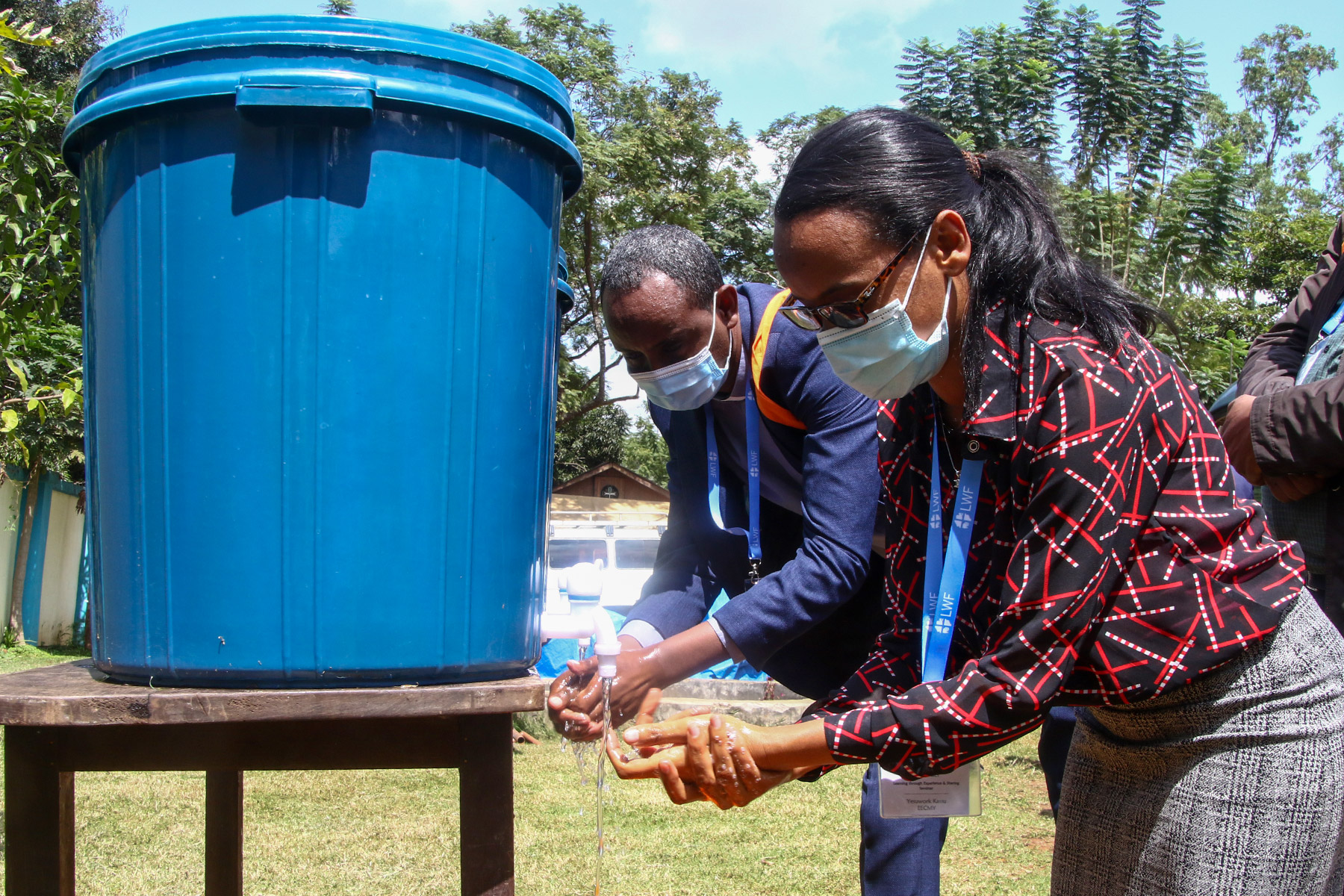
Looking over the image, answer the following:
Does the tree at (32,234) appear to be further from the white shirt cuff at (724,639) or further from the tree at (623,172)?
the tree at (623,172)

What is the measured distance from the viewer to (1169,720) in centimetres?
132

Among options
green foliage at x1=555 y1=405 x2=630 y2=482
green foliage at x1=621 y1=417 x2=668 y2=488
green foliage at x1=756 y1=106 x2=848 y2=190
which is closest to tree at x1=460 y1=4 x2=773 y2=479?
green foliage at x1=756 y1=106 x2=848 y2=190

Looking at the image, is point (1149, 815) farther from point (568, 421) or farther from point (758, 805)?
point (568, 421)

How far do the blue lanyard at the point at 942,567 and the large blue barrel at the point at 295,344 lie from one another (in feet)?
2.10

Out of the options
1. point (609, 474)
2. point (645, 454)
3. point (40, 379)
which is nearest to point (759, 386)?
point (40, 379)

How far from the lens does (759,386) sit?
220 centimetres

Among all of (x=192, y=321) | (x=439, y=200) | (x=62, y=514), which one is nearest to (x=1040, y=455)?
(x=439, y=200)

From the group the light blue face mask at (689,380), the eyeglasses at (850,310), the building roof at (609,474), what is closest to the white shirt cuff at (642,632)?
the light blue face mask at (689,380)

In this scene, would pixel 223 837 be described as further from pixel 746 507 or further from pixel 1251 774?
pixel 1251 774

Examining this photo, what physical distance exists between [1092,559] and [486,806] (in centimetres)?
86

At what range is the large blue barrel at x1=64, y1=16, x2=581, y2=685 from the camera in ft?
4.30

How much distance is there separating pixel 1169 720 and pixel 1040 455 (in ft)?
1.25

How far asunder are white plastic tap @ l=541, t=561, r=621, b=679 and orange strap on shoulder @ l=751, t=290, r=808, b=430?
0.52m

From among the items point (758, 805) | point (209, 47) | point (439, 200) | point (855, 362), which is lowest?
point (758, 805)
